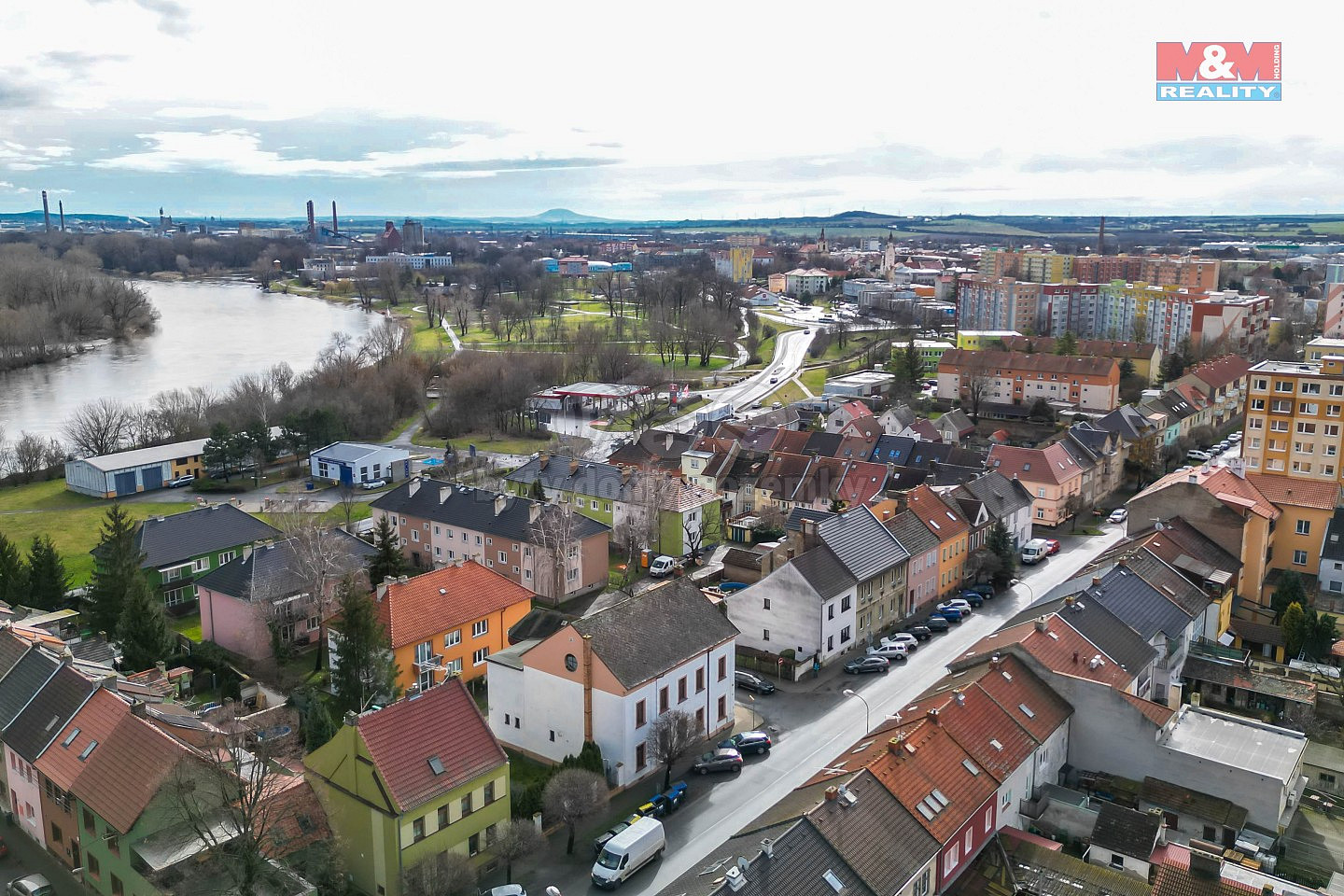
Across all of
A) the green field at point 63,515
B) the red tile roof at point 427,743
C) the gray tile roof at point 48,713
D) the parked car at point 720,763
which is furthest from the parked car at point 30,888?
the green field at point 63,515

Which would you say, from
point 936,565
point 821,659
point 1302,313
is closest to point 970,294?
point 1302,313

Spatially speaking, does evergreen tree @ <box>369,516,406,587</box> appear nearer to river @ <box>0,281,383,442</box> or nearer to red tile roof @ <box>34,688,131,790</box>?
red tile roof @ <box>34,688,131,790</box>

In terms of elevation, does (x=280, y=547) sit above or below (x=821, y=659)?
above

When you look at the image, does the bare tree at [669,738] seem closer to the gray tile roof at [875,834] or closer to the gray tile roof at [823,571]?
the gray tile roof at [875,834]

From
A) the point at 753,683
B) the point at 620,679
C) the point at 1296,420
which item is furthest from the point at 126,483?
the point at 1296,420

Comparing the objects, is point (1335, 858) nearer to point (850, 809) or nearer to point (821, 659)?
point (850, 809)

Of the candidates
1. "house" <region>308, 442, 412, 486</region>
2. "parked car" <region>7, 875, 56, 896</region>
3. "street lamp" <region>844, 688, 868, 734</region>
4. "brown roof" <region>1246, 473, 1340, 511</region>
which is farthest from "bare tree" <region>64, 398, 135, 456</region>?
"brown roof" <region>1246, 473, 1340, 511</region>
